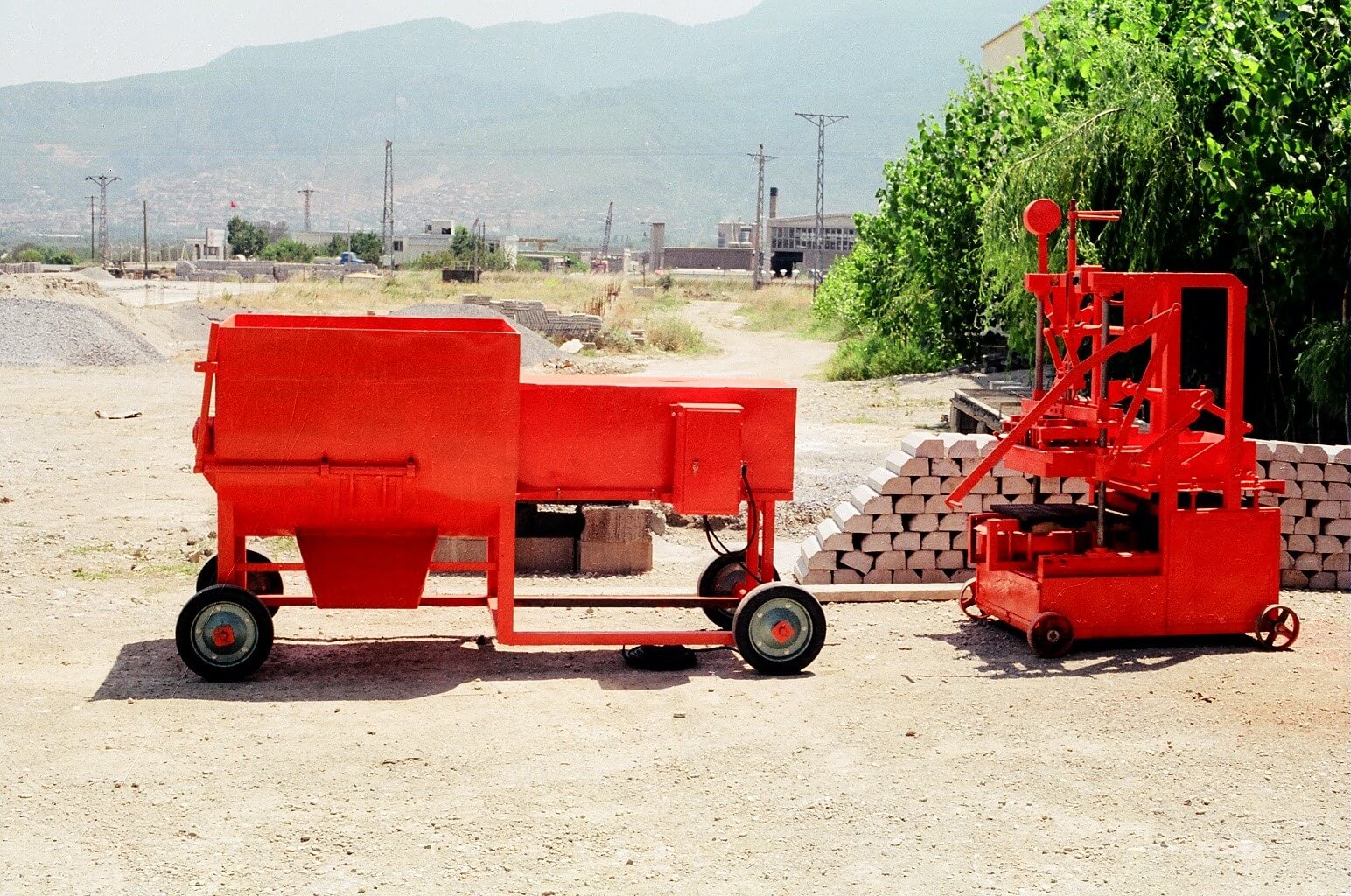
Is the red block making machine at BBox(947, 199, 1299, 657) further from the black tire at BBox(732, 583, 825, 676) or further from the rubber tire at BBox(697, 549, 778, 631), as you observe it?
the rubber tire at BBox(697, 549, 778, 631)

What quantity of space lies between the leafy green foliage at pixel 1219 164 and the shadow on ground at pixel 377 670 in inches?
305

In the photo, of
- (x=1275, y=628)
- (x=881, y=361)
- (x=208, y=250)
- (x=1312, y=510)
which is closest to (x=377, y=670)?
(x=1275, y=628)

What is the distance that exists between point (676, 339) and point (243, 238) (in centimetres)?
9406

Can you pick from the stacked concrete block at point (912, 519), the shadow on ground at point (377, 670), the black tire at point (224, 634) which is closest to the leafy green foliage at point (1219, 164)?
the stacked concrete block at point (912, 519)

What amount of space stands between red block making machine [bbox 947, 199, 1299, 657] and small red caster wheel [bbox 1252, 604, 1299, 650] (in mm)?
11

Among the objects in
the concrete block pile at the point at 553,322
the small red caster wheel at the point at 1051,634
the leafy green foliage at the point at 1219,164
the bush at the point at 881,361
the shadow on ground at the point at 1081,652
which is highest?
the leafy green foliage at the point at 1219,164

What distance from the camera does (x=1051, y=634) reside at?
8.77 m

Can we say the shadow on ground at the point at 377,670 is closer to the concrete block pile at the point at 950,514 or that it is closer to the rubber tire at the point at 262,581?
the rubber tire at the point at 262,581

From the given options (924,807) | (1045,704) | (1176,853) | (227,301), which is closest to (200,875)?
(924,807)

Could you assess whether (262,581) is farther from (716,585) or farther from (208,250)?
(208,250)

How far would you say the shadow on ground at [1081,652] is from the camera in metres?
8.59

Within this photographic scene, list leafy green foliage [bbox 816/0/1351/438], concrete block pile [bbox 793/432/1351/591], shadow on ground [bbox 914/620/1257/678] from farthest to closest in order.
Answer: leafy green foliage [bbox 816/0/1351/438] → concrete block pile [bbox 793/432/1351/591] → shadow on ground [bbox 914/620/1257/678]

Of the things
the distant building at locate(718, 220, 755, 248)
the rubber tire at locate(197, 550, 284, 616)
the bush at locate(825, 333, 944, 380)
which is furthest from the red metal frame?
the distant building at locate(718, 220, 755, 248)

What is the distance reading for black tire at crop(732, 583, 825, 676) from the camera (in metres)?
8.30
